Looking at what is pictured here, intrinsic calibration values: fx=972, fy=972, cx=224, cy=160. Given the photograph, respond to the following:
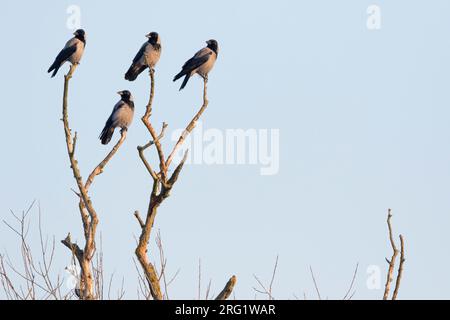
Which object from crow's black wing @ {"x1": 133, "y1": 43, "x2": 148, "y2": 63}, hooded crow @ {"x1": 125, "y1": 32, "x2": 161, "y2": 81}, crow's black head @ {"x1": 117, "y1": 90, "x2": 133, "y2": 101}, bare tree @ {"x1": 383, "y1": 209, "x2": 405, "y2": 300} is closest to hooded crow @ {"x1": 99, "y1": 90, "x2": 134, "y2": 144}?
crow's black head @ {"x1": 117, "y1": 90, "x2": 133, "y2": 101}

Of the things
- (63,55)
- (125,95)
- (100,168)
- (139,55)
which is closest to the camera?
(100,168)

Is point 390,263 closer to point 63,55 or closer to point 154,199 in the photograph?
point 154,199

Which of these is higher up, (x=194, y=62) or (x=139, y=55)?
(x=139, y=55)

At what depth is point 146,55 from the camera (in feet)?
50.2

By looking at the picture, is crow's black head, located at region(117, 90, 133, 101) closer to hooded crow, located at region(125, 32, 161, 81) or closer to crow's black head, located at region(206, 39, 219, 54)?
hooded crow, located at region(125, 32, 161, 81)

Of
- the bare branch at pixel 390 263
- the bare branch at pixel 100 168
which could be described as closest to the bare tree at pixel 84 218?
the bare branch at pixel 100 168

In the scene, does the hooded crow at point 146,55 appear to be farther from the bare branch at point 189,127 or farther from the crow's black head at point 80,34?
the bare branch at point 189,127

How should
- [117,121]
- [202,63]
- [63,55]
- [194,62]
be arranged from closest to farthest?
[117,121]
[194,62]
[202,63]
[63,55]

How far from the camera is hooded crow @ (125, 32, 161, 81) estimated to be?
1542 centimetres

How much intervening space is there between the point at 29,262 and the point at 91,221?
1.33 meters

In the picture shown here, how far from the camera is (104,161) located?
11.1m

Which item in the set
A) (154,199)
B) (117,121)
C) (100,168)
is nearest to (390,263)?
(154,199)

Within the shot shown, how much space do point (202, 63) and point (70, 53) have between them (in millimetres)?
2325

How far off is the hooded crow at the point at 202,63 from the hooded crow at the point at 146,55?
0.55 metres
